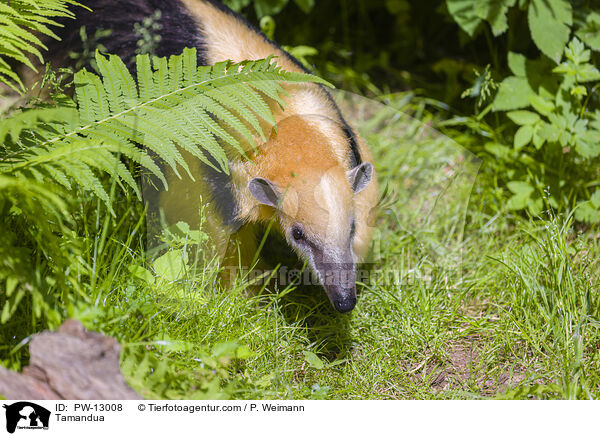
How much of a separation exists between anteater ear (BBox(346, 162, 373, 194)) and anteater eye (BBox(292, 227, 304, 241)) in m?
0.54

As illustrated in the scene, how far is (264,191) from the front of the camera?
4.54 meters

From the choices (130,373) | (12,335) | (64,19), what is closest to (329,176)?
(130,373)

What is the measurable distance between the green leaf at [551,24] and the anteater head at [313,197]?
2274 millimetres

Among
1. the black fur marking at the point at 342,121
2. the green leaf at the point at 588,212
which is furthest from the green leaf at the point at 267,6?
the green leaf at the point at 588,212

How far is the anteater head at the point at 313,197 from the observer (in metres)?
4.42

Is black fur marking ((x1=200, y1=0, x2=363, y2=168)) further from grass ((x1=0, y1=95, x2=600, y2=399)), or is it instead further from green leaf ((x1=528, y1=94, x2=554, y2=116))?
green leaf ((x1=528, y1=94, x2=554, y2=116))

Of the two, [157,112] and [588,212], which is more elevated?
[157,112]

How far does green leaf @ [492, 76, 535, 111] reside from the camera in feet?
19.3

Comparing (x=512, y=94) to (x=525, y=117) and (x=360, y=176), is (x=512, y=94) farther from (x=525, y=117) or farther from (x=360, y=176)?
(x=360, y=176)

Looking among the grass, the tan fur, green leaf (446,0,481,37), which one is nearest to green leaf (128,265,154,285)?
the grass

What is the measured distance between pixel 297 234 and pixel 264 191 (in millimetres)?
397

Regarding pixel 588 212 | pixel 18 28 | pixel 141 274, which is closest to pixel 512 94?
pixel 588 212
